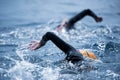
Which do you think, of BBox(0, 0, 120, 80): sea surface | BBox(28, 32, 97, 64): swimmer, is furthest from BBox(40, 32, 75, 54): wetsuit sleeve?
BBox(0, 0, 120, 80): sea surface

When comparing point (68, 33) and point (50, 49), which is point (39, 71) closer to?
point (50, 49)

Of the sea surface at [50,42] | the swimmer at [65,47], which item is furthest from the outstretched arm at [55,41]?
the sea surface at [50,42]

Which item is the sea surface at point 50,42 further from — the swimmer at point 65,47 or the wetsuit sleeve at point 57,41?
the wetsuit sleeve at point 57,41

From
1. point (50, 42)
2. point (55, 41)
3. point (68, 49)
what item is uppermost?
point (55, 41)

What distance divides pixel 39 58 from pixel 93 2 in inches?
513

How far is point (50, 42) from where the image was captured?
1066 cm

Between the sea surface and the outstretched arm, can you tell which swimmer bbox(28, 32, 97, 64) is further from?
the sea surface

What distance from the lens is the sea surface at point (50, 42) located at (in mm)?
7246

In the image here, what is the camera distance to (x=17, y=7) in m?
19.1

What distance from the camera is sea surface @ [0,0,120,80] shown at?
7.25 metres

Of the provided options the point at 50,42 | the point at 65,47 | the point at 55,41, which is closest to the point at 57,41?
the point at 55,41

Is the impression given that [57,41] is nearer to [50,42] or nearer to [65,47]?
[65,47]

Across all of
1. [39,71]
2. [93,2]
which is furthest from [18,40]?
[93,2]

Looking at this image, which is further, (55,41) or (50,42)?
(50,42)
